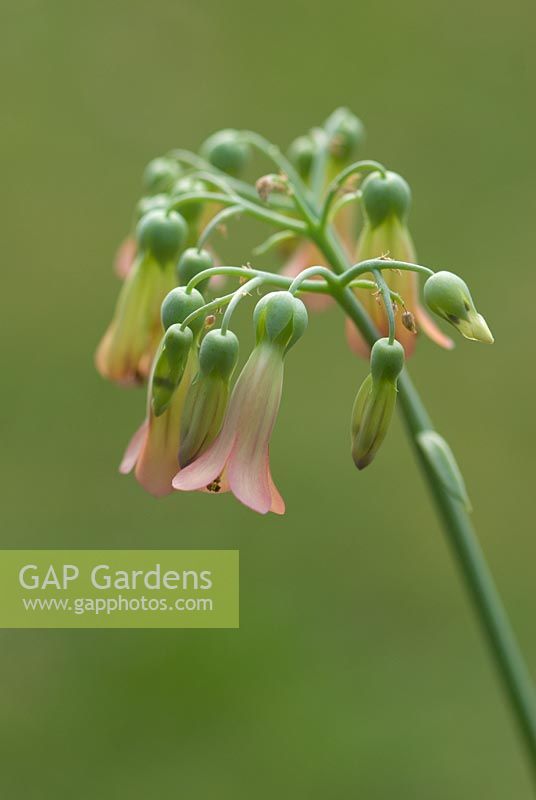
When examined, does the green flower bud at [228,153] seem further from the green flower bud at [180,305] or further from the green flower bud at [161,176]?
the green flower bud at [180,305]

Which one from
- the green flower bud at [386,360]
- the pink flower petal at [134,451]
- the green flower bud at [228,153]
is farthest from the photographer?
the green flower bud at [228,153]

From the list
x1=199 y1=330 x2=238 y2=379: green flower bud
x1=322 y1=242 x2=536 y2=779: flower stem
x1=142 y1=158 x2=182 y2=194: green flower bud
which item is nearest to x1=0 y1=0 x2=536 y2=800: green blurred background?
x1=322 y1=242 x2=536 y2=779: flower stem

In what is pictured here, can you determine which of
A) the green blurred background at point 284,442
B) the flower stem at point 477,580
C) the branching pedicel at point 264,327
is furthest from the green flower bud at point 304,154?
the green blurred background at point 284,442

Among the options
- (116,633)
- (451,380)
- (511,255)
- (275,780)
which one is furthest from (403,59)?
(275,780)


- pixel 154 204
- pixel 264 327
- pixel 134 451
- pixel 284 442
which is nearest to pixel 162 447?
pixel 134 451

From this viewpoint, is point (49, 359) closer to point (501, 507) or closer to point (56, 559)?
point (501, 507)

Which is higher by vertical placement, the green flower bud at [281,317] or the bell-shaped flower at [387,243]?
the bell-shaped flower at [387,243]
